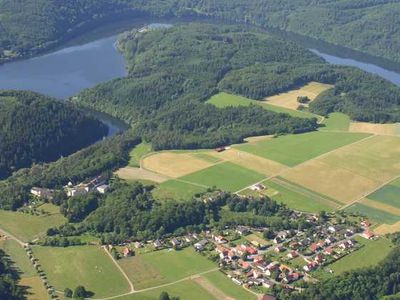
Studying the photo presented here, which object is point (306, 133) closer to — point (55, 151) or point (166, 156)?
point (166, 156)

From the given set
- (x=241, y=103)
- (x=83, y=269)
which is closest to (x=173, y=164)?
(x=83, y=269)

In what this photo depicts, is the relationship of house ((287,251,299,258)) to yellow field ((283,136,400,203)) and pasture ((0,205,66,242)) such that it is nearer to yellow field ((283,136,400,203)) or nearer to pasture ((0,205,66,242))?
yellow field ((283,136,400,203))

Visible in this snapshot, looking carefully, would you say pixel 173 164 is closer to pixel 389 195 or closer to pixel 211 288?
pixel 389 195

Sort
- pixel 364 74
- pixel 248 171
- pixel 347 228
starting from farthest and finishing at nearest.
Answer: pixel 364 74, pixel 248 171, pixel 347 228

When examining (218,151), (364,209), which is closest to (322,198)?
(364,209)

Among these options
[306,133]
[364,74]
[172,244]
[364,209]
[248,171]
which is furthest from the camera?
[364,74]

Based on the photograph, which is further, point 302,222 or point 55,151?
point 55,151

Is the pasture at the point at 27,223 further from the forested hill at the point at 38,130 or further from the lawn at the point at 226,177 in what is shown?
the lawn at the point at 226,177
